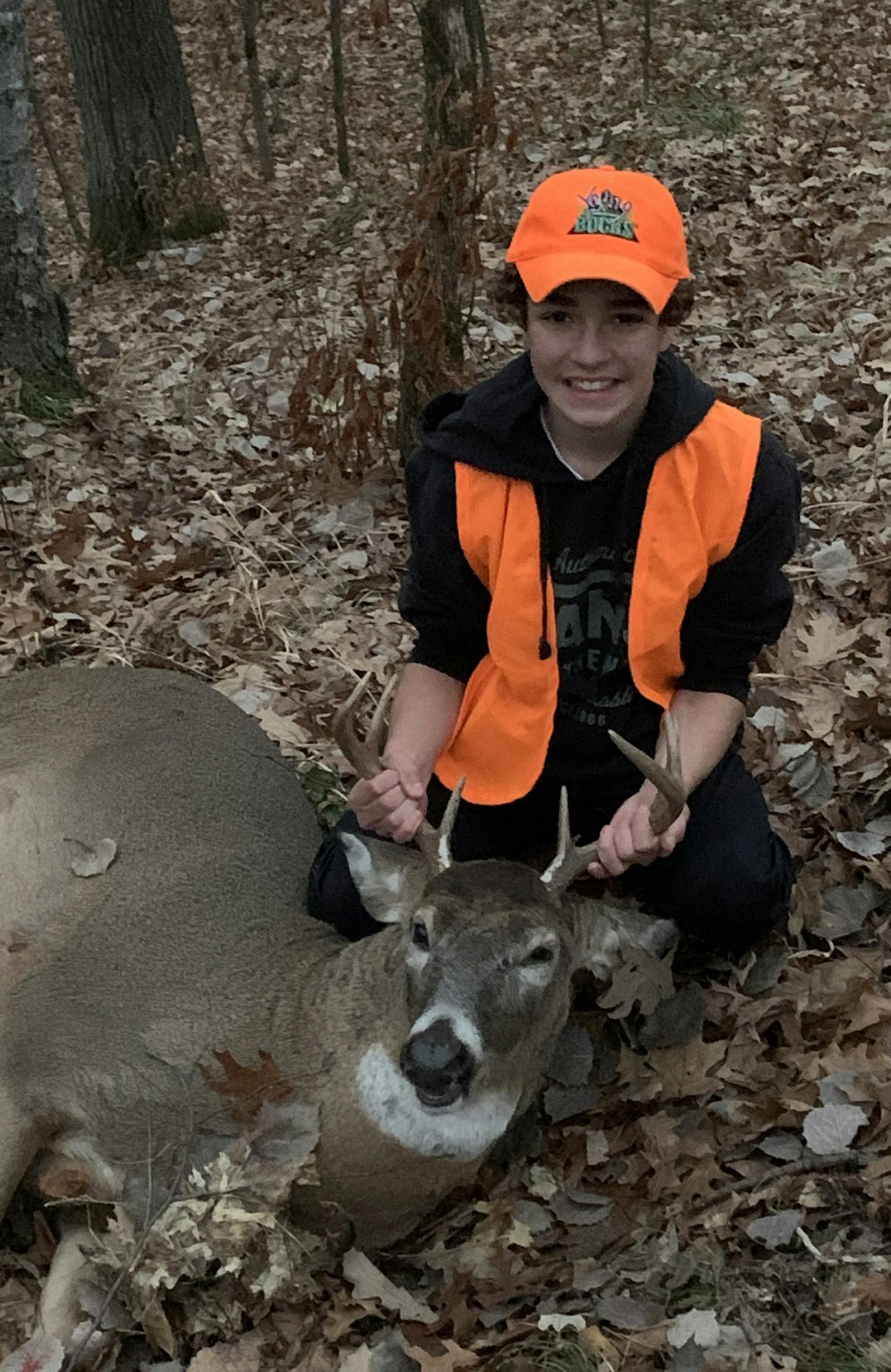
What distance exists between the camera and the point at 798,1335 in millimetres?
2570

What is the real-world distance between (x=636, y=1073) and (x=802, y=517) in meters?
2.64

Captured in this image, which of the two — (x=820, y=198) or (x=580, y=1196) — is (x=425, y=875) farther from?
(x=820, y=198)

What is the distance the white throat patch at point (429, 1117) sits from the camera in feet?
9.50

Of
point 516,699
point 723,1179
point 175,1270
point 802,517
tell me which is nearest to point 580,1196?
point 723,1179

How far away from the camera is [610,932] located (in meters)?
3.22

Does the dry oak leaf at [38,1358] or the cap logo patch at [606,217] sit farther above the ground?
the cap logo patch at [606,217]

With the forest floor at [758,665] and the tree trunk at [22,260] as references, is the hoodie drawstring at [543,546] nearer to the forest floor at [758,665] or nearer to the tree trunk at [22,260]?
the forest floor at [758,665]

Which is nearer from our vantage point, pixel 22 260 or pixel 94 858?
pixel 94 858

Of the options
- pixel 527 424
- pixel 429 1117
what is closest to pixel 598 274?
pixel 527 424

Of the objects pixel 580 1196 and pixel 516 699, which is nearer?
pixel 580 1196

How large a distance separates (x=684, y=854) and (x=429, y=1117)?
3.23ft

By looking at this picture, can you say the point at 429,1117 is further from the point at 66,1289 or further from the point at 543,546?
the point at 543,546

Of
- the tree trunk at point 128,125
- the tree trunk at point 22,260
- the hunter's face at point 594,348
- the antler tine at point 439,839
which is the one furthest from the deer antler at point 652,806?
the tree trunk at point 128,125

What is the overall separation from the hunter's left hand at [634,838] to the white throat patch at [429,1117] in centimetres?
55
